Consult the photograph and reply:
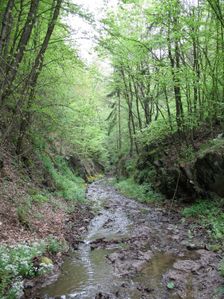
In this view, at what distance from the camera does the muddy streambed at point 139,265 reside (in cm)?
563

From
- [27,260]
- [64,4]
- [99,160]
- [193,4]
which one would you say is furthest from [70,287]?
[99,160]

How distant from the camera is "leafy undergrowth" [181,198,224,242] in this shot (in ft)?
28.7

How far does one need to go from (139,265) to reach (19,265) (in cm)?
292

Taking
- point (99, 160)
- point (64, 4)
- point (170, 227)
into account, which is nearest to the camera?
point (64, 4)

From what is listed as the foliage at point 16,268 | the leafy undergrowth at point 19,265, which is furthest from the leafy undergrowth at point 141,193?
the foliage at point 16,268

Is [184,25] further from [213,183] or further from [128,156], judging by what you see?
[128,156]

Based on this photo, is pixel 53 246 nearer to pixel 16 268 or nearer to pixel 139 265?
pixel 16 268

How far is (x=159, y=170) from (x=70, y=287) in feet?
35.8

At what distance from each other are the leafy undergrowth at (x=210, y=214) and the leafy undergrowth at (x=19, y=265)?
508 centimetres

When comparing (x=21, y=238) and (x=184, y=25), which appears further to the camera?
(x=184, y=25)

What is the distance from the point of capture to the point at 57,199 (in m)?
12.6

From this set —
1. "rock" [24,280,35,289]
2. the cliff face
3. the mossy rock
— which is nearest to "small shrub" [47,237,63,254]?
the mossy rock

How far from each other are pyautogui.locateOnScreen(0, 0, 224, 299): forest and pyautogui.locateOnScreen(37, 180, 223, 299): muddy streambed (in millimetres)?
31

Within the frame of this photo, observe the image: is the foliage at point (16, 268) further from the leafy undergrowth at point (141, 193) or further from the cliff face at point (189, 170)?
the leafy undergrowth at point (141, 193)
